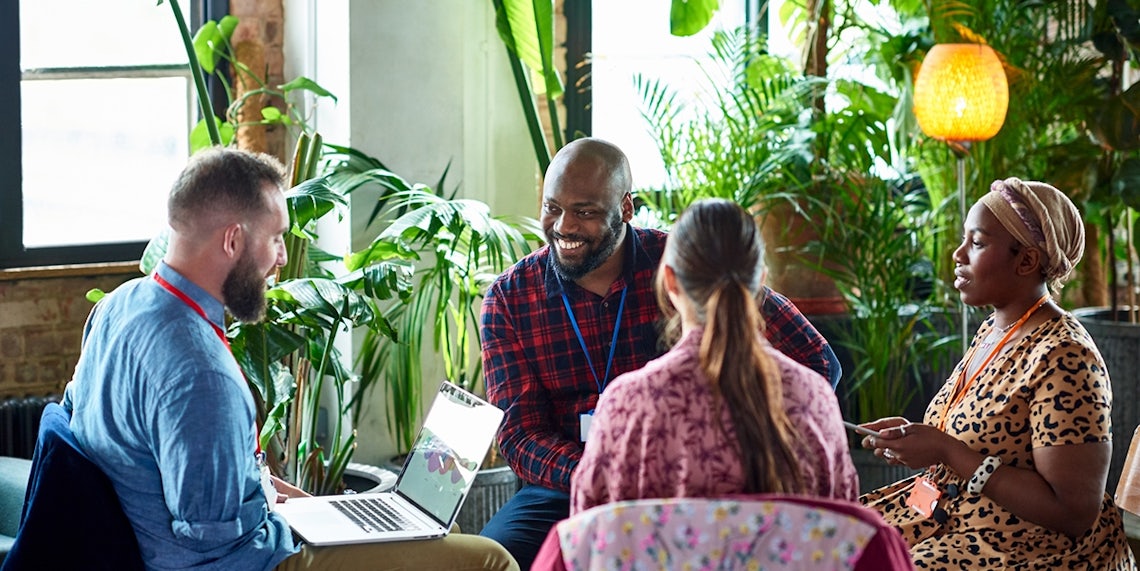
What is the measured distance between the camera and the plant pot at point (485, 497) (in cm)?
382

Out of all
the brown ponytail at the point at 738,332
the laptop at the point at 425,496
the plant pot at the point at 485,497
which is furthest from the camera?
the plant pot at the point at 485,497

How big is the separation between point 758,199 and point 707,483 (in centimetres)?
273

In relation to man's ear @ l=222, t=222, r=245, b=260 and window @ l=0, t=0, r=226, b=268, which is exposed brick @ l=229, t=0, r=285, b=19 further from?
man's ear @ l=222, t=222, r=245, b=260

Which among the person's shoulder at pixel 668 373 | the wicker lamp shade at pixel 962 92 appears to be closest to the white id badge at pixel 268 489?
the person's shoulder at pixel 668 373

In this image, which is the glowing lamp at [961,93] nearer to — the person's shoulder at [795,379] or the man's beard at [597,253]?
the man's beard at [597,253]

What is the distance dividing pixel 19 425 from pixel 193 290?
6.24ft

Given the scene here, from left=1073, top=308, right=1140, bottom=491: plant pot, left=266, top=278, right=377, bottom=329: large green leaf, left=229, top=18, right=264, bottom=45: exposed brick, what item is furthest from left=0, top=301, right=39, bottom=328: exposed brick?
left=1073, top=308, right=1140, bottom=491: plant pot

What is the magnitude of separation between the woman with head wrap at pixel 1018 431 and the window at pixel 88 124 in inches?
104

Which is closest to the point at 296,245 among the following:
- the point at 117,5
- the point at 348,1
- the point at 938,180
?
the point at 348,1

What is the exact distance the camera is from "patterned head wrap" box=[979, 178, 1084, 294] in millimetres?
2527

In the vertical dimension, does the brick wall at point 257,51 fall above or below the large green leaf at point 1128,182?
above

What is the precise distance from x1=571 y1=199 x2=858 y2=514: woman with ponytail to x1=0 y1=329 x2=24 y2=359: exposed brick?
103 inches

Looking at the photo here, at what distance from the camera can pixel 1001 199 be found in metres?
2.57

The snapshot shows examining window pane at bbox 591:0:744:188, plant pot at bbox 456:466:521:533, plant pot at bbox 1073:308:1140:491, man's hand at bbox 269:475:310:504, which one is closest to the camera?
man's hand at bbox 269:475:310:504
